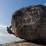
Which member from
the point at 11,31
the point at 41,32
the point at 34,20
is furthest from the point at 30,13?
the point at 11,31

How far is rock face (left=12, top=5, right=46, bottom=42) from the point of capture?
11055 mm

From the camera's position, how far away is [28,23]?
1134 centimetres

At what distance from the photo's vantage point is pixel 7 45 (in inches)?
508

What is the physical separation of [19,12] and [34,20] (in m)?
1.67

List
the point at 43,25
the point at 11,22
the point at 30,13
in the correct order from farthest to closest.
→ the point at 11,22
the point at 30,13
the point at 43,25

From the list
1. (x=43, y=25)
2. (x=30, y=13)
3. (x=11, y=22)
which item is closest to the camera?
(x=43, y=25)

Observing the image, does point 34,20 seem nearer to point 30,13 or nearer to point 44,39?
point 30,13

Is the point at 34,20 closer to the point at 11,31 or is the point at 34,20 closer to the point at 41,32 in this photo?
the point at 41,32

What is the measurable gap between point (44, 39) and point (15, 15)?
122 inches

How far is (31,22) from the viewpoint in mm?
11234

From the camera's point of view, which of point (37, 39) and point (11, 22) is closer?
point (37, 39)

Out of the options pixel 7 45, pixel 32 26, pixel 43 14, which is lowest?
pixel 7 45

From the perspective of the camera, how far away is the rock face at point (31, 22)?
36.3 feet

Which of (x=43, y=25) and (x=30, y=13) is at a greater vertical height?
(x=30, y=13)
